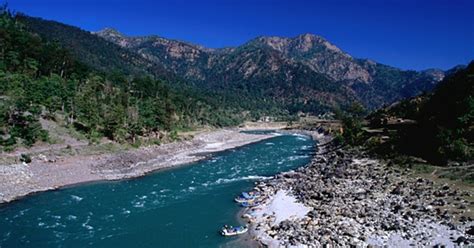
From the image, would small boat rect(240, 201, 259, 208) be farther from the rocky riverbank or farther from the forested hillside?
the forested hillside

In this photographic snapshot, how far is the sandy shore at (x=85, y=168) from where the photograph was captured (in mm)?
54062

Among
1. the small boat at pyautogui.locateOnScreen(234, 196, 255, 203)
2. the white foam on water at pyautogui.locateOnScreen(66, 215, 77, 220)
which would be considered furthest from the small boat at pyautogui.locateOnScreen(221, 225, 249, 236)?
the white foam on water at pyautogui.locateOnScreen(66, 215, 77, 220)

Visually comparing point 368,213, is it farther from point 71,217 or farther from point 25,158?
point 25,158

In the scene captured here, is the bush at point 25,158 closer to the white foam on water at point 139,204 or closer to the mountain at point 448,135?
the white foam on water at point 139,204

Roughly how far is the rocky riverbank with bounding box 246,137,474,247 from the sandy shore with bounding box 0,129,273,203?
88.7 ft

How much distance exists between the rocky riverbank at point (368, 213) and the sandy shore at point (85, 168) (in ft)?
88.7

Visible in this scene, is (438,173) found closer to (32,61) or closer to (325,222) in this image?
(325,222)

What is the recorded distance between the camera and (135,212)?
44.6 metres

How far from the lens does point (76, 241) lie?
117 feet

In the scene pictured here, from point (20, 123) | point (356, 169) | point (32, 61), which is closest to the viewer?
point (356, 169)

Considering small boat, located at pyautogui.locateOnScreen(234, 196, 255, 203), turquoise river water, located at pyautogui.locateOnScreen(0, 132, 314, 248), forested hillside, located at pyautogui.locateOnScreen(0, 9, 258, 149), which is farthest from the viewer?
forested hillside, located at pyautogui.locateOnScreen(0, 9, 258, 149)

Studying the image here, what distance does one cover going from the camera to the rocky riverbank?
3023 centimetres

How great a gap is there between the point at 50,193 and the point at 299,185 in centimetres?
3314

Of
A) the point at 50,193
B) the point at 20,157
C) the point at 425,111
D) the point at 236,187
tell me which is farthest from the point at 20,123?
the point at 425,111
